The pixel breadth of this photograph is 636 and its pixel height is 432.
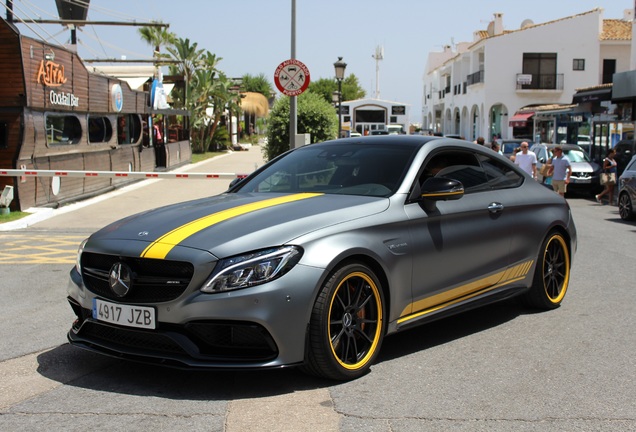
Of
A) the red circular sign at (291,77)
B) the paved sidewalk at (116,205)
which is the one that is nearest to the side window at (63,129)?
the paved sidewalk at (116,205)

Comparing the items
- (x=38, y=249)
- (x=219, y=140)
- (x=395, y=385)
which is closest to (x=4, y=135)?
(x=38, y=249)

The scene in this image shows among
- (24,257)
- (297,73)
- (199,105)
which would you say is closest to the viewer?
(24,257)

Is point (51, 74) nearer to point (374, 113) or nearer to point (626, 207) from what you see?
point (626, 207)

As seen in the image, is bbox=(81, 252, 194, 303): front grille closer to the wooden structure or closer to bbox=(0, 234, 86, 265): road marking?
bbox=(0, 234, 86, 265): road marking

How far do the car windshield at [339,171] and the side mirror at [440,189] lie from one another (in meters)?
0.21

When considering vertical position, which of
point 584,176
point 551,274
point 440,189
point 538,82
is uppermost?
point 538,82

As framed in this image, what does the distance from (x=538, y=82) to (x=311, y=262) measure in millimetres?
55271

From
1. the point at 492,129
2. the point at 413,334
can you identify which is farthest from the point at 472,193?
the point at 492,129

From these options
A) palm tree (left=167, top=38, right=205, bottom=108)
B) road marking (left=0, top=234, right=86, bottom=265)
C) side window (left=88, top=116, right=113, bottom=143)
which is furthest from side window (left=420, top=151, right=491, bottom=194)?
palm tree (left=167, top=38, right=205, bottom=108)

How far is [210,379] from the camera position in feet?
15.6

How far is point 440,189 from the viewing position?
17.4 ft

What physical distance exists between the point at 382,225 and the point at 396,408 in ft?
4.15

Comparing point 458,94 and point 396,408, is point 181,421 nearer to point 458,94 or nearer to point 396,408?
point 396,408

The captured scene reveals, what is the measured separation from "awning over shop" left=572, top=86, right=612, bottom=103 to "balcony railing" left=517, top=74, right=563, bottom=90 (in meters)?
26.7
